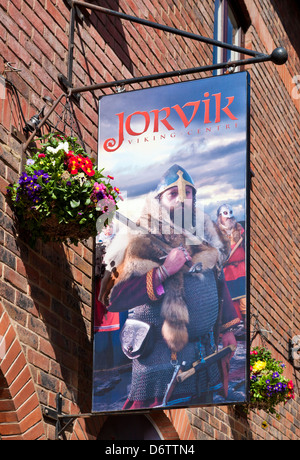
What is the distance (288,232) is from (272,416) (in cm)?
292

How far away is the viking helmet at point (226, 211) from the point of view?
17.7 feet

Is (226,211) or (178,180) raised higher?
(178,180)

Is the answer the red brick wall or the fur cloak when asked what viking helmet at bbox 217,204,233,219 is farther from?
the red brick wall

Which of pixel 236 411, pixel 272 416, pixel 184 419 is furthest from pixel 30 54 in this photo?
pixel 272 416

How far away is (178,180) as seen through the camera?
5594mm

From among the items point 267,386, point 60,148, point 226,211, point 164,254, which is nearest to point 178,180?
point 226,211

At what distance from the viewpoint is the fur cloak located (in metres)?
5.29

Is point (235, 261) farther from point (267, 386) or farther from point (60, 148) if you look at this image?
point (267, 386)

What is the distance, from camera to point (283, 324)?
10.7 meters

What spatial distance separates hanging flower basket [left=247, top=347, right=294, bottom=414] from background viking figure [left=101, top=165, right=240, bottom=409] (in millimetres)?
2716

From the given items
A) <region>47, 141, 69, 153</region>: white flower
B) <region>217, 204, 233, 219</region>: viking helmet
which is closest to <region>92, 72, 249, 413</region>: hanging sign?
<region>217, 204, 233, 219</region>: viking helmet

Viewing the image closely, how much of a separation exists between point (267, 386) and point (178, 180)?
2923 mm

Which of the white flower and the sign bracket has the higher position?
the sign bracket

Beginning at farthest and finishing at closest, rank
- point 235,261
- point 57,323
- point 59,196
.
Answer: point 57,323 → point 235,261 → point 59,196
